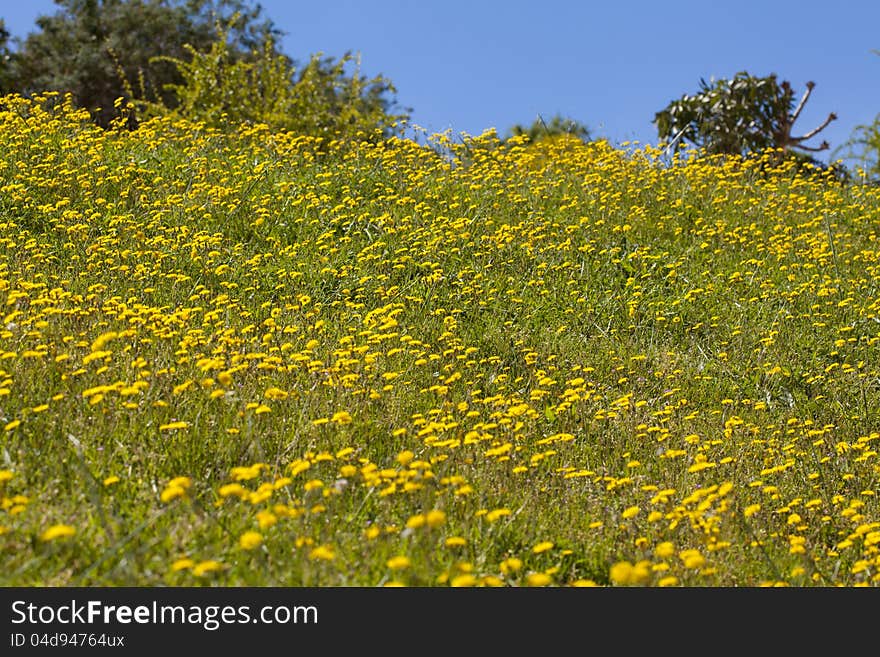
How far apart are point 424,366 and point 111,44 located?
88.2 ft

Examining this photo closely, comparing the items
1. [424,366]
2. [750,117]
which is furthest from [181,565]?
[750,117]

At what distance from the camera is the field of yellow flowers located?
3818mm

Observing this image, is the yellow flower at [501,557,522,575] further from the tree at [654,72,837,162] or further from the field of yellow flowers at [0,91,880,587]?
the tree at [654,72,837,162]

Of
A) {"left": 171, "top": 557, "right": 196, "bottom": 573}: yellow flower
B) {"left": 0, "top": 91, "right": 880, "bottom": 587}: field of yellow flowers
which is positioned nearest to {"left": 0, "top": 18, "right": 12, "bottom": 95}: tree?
{"left": 0, "top": 91, "right": 880, "bottom": 587}: field of yellow flowers

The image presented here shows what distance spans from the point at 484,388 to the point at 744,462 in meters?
1.92

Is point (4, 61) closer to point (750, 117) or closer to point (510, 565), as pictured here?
point (750, 117)

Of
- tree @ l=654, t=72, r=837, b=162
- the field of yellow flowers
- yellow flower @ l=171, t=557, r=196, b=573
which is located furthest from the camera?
tree @ l=654, t=72, r=837, b=162

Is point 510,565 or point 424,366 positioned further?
point 424,366

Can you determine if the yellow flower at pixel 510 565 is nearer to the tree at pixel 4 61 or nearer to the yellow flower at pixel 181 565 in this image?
the yellow flower at pixel 181 565

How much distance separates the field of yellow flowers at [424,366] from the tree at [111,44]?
60.7 feet

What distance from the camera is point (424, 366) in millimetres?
6660

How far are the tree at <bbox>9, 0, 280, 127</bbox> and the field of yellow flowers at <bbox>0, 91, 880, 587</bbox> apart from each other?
1851cm

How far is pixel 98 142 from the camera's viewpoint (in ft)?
36.0
